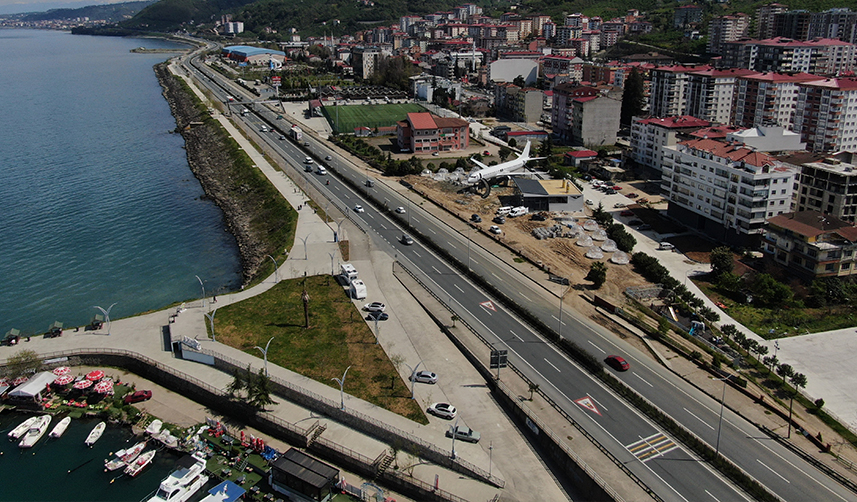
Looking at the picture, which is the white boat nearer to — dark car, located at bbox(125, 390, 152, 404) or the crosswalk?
dark car, located at bbox(125, 390, 152, 404)

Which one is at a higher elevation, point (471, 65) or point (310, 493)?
point (471, 65)

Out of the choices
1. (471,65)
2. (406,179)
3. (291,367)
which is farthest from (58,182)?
(471,65)

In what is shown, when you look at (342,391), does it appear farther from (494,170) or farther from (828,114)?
(828,114)

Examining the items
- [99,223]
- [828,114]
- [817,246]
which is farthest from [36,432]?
[828,114]

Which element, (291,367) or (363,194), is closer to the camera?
(291,367)

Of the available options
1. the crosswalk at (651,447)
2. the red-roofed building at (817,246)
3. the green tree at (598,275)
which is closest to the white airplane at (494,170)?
the green tree at (598,275)

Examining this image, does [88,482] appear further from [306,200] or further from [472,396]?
[306,200]

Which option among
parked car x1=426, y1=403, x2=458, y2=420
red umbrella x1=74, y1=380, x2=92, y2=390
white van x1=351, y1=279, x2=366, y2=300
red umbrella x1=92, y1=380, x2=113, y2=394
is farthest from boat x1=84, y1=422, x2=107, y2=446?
white van x1=351, y1=279, x2=366, y2=300
